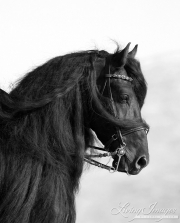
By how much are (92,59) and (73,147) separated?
88 cm

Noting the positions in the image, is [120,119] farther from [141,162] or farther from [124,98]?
[141,162]

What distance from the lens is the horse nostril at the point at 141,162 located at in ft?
16.5

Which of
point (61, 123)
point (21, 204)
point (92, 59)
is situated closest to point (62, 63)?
point (92, 59)

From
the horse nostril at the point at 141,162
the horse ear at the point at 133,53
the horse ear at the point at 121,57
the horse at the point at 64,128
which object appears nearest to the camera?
the horse at the point at 64,128

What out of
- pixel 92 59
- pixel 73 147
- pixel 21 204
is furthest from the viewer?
pixel 92 59

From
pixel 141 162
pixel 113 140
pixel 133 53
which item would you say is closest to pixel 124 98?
pixel 113 140

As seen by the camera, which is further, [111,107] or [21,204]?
[111,107]

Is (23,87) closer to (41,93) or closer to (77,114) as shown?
(41,93)

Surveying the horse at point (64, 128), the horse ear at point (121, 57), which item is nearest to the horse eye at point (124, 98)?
the horse at point (64, 128)

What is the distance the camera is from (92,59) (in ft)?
17.1

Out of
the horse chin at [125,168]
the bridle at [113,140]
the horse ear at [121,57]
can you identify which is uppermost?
the horse ear at [121,57]

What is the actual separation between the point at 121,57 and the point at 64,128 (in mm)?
886

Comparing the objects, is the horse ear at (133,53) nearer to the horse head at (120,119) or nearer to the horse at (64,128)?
the horse at (64,128)

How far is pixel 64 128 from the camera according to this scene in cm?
488
